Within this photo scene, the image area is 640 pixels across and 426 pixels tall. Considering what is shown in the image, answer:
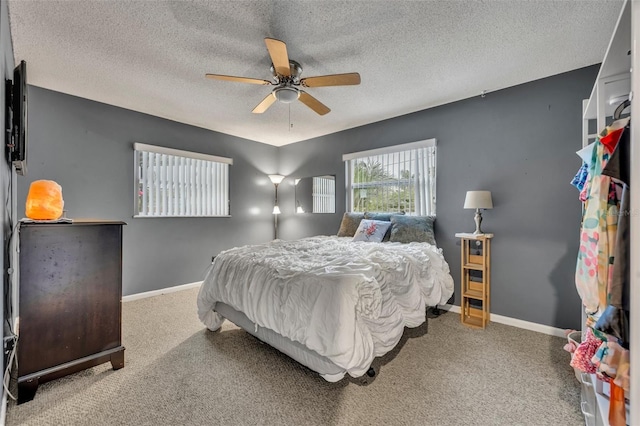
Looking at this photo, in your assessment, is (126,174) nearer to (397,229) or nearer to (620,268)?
(397,229)

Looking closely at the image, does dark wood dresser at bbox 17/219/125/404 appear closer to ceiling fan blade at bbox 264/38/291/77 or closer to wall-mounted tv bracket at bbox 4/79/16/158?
wall-mounted tv bracket at bbox 4/79/16/158

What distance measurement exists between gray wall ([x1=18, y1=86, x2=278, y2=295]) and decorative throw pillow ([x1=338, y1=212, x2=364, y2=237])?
1.95 metres

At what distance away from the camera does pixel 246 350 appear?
2.26 meters

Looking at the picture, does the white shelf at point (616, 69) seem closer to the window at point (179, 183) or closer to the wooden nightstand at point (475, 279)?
the wooden nightstand at point (475, 279)

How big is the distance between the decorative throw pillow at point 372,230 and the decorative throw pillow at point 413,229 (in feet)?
0.36

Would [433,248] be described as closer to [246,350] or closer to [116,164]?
[246,350]

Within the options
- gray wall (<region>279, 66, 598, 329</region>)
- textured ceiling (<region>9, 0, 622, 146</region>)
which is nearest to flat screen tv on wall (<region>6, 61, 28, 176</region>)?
textured ceiling (<region>9, 0, 622, 146</region>)

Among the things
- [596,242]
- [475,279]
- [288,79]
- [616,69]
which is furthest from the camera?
[475,279]

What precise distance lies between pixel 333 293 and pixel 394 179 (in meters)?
2.70

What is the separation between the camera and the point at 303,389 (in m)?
1.76

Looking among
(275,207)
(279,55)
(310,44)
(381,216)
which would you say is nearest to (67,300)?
(279,55)

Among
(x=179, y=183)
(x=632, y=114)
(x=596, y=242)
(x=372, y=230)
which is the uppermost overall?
(x=179, y=183)

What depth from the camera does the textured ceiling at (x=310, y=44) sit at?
1818mm

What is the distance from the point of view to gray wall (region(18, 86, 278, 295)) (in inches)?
120
